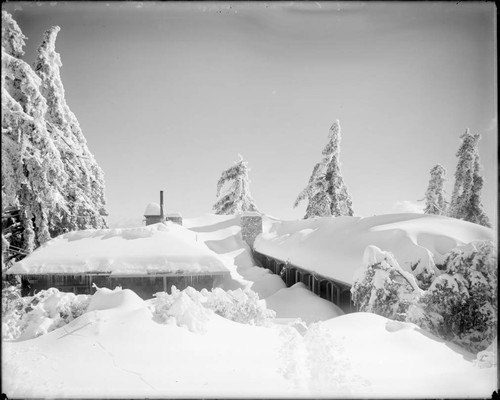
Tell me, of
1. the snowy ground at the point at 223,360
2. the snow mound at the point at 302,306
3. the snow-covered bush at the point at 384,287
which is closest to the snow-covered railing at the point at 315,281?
the snow mound at the point at 302,306

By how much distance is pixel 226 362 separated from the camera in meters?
4.28

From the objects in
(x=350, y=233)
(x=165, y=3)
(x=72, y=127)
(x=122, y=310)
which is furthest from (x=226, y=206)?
(x=165, y=3)

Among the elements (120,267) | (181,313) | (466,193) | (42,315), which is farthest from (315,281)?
(466,193)

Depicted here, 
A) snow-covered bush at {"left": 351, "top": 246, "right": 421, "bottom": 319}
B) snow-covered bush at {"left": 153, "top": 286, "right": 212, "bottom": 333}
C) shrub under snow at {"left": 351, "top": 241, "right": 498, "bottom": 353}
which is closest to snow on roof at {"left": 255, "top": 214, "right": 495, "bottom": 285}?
snow-covered bush at {"left": 351, "top": 246, "right": 421, "bottom": 319}

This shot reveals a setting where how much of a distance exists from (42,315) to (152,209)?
13766 mm

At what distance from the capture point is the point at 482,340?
5605 mm

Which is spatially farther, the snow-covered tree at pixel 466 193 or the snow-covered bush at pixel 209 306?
the snow-covered tree at pixel 466 193

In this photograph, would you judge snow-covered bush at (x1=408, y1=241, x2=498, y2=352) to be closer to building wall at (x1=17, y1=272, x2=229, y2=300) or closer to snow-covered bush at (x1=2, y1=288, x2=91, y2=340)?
building wall at (x1=17, y1=272, x2=229, y2=300)

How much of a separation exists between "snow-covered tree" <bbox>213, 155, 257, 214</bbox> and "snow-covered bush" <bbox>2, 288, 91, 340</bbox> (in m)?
26.1

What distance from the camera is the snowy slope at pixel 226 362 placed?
11.6 ft

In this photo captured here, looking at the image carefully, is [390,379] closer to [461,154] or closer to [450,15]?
[450,15]

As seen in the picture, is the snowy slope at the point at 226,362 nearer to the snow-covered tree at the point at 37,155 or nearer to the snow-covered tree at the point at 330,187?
the snow-covered tree at the point at 37,155

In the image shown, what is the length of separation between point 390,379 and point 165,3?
6.25 m

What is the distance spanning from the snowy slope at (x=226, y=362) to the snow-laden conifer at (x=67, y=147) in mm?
9355
